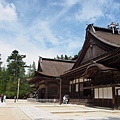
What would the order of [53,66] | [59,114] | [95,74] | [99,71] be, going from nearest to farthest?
[59,114]
[99,71]
[95,74]
[53,66]

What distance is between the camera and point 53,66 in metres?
33.2

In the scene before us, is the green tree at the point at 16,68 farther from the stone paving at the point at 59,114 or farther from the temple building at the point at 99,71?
the stone paving at the point at 59,114

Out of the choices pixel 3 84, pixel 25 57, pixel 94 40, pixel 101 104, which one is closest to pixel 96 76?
pixel 101 104

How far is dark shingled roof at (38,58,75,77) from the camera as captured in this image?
30491 millimetres

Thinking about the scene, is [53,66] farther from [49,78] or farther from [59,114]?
[59,114]

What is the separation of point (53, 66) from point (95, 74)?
16127mm

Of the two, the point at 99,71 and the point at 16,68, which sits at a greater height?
the point at 16,68

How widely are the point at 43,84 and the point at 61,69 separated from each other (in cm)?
522

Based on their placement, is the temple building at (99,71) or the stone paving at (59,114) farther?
the temple building at (99,71)

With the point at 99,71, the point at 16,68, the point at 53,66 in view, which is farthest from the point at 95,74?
the point at 16,68

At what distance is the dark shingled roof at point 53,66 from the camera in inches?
1200

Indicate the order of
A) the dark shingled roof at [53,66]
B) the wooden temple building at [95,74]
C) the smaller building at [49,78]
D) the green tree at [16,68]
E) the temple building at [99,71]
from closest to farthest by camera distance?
1. the temple building at [99,71]
2. the wooden temple building at [95,74]
3. the smaller building at [49,78]
4. the dark shingled roof at [53,66]
5. the green tree at [16,68]

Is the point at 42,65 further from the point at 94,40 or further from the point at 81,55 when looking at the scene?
the point at 94,40

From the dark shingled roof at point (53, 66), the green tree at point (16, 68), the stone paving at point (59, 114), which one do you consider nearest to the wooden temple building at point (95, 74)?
the dark shingled roof at point (53, 66)
